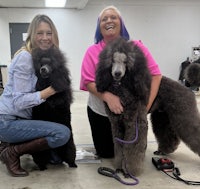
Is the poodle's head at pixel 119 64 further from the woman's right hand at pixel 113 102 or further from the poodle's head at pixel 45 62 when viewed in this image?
the poodle's head at pixel 45 62

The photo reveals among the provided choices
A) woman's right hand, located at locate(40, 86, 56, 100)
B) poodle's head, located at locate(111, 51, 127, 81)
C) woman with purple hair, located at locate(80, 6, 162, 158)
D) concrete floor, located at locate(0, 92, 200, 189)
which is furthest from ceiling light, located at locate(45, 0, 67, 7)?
poodle's head, located at locate(111, 51, 127, 81)

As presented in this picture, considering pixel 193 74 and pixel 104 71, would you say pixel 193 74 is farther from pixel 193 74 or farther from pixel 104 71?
pixel 104 71

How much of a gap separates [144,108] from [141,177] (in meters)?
0.47

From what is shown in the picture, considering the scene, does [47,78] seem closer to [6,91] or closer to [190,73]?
[6,91]

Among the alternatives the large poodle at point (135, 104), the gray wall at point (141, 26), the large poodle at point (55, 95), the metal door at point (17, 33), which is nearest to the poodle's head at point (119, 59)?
the large poodle at point (135, 104)

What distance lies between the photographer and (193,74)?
2.17 m

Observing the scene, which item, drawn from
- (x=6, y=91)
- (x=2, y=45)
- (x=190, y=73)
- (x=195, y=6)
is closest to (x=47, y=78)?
(x=6, y=91)

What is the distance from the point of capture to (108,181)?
1851 mm

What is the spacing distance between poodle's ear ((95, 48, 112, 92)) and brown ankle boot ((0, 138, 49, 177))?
1.71 feet

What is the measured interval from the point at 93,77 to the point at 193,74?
76 cm

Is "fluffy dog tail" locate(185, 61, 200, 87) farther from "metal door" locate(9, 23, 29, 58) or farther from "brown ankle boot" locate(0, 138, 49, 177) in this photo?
"metal door" locate(9, 23, 29, 58)

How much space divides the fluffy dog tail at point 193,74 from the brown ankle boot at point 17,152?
118cm

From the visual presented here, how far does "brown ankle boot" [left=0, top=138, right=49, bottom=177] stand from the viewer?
1878mm

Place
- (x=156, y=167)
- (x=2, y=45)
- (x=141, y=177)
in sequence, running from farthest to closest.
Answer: (x=2, y=45), (x=156, y=167), (x=141, y=177)
